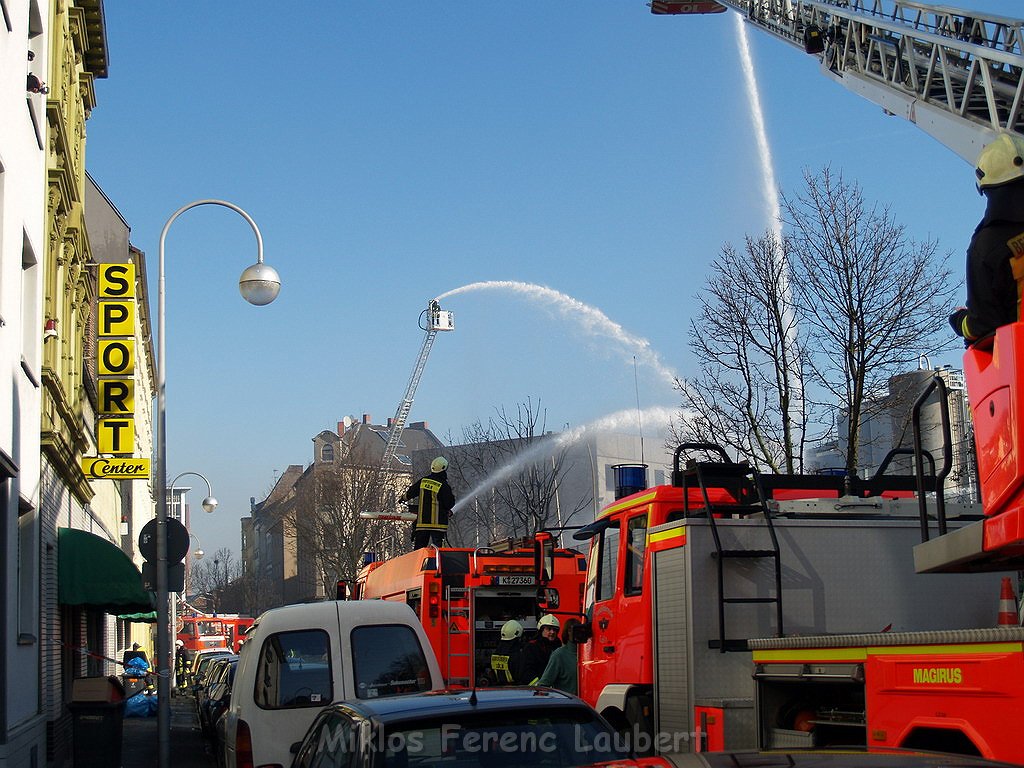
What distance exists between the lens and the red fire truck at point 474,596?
51.0 ft

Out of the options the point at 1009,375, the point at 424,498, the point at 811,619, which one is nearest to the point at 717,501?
the point at 811,619

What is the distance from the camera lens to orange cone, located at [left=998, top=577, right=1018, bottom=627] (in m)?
6.61

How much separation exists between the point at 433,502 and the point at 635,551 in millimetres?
8250

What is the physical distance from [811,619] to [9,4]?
10.5 m

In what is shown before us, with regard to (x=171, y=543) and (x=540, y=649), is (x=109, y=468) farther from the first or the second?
(x=540, y=649)

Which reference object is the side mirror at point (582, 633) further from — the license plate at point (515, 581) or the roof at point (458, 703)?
the license plate at point (515, 581)

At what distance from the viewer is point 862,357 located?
18.3m

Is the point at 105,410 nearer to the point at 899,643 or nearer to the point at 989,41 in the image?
the point at 989,41

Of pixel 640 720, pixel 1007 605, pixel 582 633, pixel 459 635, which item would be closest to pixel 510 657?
pixel 582 633

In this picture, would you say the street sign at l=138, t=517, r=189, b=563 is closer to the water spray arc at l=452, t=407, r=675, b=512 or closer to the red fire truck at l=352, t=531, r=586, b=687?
the red fire truck at l=352, t=531, r=586, b=687

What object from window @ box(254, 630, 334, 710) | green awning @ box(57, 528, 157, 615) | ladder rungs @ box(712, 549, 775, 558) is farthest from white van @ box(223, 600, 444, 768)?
green awning @ box(57, 528, 157, 615)

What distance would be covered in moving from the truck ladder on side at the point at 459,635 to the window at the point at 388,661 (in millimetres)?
5327

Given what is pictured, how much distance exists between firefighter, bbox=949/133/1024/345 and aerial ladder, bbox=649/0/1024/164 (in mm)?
8261

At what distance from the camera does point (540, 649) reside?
1209 cm
